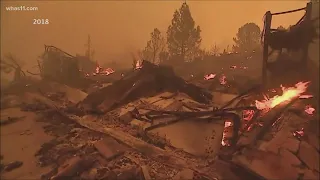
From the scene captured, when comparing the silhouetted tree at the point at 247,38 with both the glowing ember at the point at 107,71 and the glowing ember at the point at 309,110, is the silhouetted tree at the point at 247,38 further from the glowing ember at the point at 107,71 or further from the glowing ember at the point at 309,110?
the glowing ember at the point at 107,71

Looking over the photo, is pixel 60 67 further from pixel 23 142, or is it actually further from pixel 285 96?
pixel 285 96

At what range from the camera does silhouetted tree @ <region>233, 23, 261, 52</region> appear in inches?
160

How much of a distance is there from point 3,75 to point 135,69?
189 centimetres

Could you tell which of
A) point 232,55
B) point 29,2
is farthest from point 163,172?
point 29,2

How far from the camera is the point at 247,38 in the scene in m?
4.07

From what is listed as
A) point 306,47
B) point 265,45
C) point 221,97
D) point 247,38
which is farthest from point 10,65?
point 306,47

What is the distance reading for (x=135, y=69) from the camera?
4.24 meters

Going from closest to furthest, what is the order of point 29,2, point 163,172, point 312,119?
point 163,172 → point 312,119 → point 29,2

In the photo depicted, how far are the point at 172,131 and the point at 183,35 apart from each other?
134 cm

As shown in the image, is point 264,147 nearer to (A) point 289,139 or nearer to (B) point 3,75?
(A) point 289,139

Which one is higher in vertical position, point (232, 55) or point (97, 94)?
point (232, 55)

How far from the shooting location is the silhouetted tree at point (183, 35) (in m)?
4.11

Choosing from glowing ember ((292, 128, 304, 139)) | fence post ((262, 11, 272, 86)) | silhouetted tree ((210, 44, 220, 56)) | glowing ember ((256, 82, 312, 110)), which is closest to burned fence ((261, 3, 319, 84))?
fence post ((262, 11, 272, 86))
